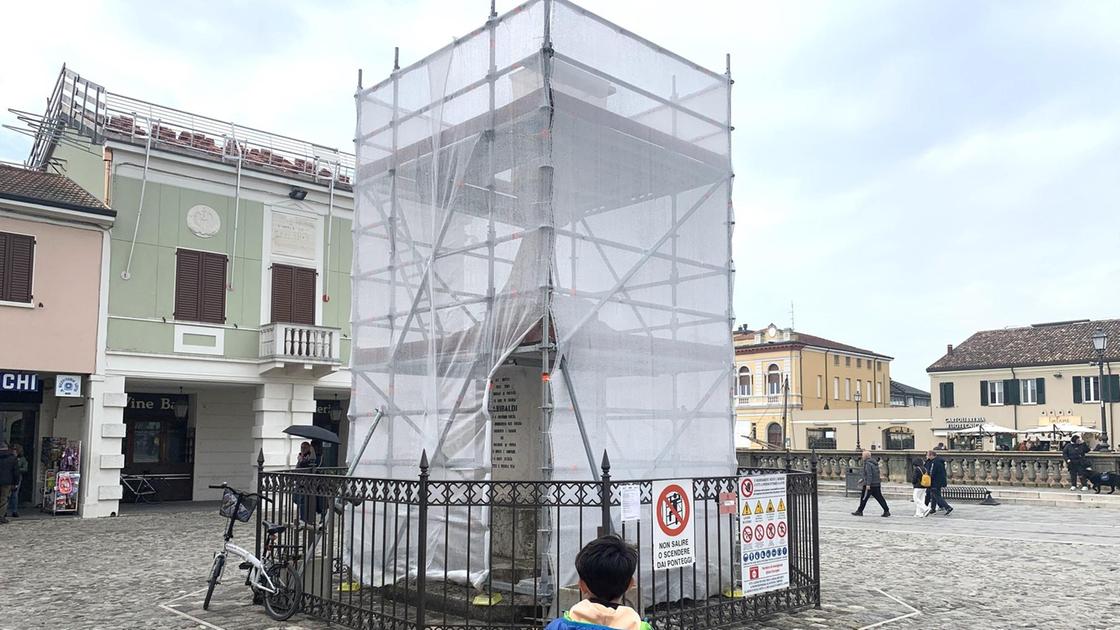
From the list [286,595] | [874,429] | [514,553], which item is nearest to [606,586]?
[514,553]

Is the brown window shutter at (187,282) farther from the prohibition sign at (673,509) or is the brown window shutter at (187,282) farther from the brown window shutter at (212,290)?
the prohibition sign at (673,509)

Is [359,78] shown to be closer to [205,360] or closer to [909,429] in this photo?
[205,360]

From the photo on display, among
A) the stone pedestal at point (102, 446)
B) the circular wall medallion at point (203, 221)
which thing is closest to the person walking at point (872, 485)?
the circular wall medallion at point (203, 221)

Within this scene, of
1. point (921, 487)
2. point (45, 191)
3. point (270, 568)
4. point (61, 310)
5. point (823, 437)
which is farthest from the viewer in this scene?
point (823, 437)

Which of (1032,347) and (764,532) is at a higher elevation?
(1032,347)

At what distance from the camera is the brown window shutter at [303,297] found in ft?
78.2

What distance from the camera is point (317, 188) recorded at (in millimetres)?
24281

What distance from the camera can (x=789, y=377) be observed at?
228ft

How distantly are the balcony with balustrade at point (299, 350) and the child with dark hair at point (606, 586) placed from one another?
1997cm

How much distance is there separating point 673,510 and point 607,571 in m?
4.82

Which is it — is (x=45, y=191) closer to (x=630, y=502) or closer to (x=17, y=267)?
(x=17, y=267)

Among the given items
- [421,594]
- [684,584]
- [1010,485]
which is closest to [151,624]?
[421,594]

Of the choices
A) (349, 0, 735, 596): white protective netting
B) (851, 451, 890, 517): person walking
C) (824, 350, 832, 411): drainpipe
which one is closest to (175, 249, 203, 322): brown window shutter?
(349, 0, 735, 596): white protective netting

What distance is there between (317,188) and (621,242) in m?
15.9
